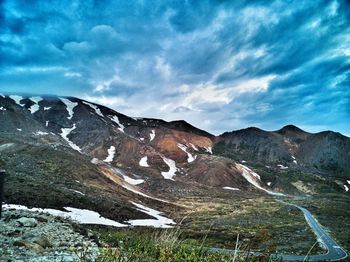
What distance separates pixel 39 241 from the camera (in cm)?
1278

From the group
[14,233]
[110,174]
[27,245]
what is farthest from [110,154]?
[27,245]

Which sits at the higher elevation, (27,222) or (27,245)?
(27,222)

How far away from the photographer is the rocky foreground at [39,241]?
33.3ft

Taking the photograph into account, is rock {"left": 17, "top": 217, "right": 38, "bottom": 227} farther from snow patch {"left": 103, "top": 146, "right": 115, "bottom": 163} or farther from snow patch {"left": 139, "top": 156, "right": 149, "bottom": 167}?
snow patch {"left": 139, "top": 156, "right": 149, "bottom": 167}

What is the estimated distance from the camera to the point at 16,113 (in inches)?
7151

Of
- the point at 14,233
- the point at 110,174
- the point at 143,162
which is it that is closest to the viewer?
the point at 14,233

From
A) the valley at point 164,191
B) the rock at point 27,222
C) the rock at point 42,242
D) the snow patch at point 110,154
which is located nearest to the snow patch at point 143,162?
the valley at point 164,191

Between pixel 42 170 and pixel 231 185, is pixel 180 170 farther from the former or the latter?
pixel 42 170

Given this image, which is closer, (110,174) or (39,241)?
(39,241)

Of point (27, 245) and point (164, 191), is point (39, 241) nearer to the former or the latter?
point (27, 245)

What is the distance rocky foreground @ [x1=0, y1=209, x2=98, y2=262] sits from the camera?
33.3 ft

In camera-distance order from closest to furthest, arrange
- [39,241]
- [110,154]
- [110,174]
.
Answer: [39,241], [110,174], [110,154]

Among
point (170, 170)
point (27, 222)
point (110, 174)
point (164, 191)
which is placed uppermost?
point (170, 170)

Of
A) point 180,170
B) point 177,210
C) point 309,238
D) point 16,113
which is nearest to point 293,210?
point 177,210
